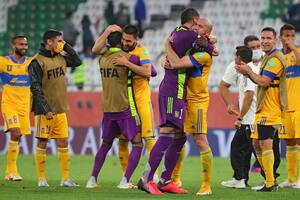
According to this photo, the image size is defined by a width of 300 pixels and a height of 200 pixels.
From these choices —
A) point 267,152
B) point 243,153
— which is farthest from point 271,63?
point 243,153

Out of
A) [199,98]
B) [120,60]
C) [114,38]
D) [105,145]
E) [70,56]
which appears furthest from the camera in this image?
[70,56]

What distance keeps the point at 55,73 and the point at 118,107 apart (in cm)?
122

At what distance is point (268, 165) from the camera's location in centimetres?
1164

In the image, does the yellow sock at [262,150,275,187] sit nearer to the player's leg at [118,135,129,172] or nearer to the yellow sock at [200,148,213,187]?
the yellow sock at [200,148,213,187]

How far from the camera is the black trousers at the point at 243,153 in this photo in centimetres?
1302

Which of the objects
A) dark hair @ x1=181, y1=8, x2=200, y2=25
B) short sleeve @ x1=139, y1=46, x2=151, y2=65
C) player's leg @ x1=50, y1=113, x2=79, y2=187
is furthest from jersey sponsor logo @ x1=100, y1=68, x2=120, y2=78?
dark hair @ x1=181, y1=8, x2=200, y2=25

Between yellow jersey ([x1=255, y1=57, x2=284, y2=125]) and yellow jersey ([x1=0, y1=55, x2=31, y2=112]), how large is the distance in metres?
4.94

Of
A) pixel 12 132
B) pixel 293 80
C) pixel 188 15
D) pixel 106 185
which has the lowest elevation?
pixel 106 185

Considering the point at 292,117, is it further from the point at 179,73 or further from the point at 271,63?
the point at 179,73

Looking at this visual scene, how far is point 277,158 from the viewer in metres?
13.2

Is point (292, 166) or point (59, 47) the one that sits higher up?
point (59, 47)

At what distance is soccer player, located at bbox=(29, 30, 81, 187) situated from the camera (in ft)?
41.7

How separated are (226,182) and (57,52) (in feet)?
10.7

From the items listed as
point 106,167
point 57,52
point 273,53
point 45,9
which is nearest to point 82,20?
point 45,9
